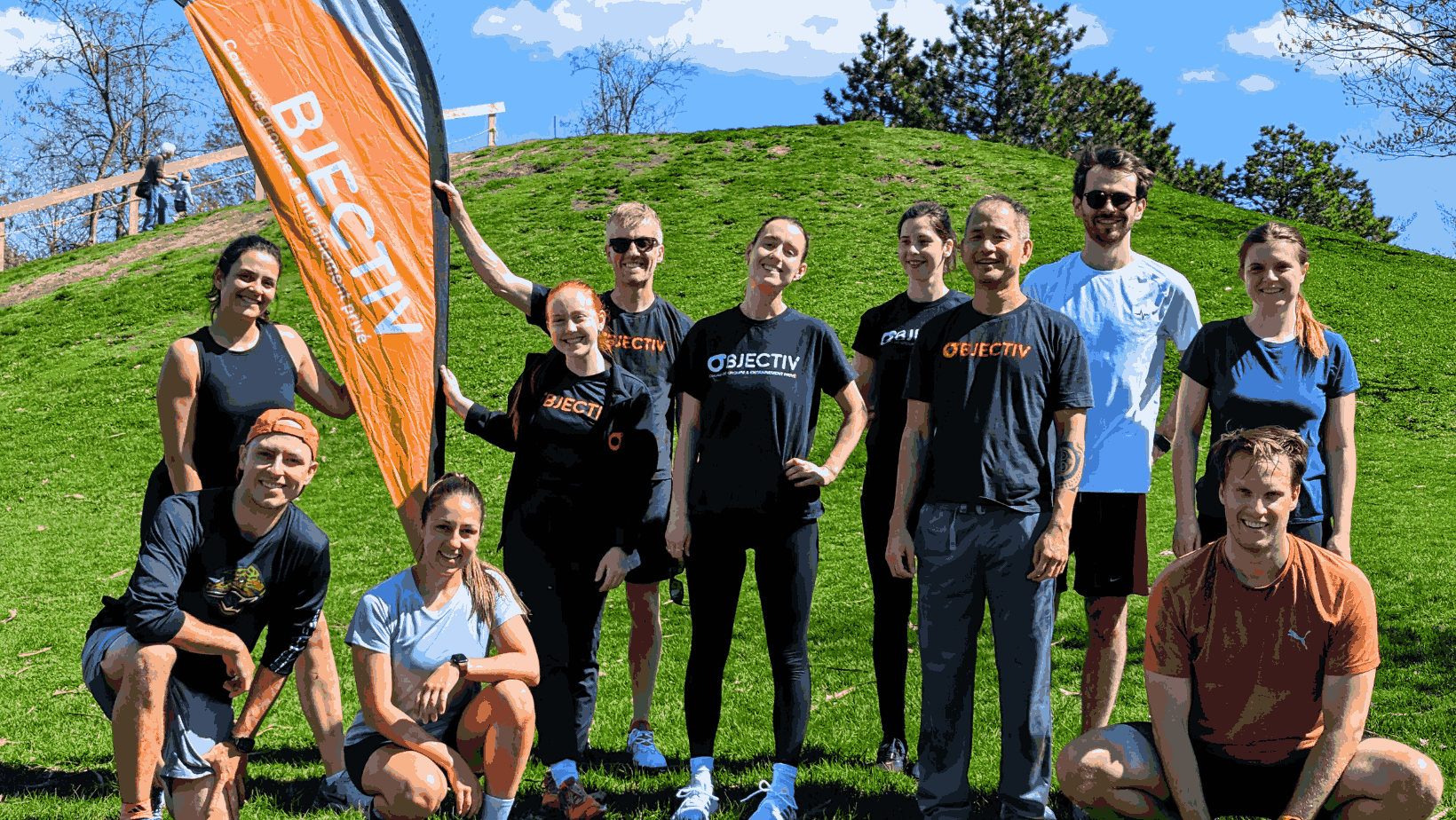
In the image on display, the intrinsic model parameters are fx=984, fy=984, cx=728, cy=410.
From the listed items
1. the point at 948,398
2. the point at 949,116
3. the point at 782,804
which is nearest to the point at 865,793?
the point at 782,804

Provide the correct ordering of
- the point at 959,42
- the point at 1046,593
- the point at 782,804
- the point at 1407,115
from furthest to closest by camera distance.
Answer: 1. the point at 959,42
2. the point at 1407,115
3. the point at 782,804
4. the point at 1046,593

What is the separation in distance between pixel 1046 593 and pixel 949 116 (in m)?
36.6

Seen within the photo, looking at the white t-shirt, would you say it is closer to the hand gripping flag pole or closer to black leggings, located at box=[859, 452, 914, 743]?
black leggings, located at box=[859, 452, 914, 743]

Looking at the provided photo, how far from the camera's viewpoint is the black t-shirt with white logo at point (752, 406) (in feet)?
12.4

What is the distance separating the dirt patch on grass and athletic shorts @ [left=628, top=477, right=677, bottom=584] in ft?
59.4

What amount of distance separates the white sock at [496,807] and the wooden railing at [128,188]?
66.0ft

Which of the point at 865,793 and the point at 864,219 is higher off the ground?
the point at 864,219

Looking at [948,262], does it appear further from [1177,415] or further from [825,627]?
[825,627]

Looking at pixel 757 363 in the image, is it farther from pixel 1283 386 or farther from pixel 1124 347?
pixel 1283 386

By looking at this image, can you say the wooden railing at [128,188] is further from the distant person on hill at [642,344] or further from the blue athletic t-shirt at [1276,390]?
the blue athletic t-shirt at [1276,390]

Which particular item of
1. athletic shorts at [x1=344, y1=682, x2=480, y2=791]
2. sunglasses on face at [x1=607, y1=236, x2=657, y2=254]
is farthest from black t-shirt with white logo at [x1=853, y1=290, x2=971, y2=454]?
athletic shorts at [x1=344, y1=682, x2=480, y2=791]

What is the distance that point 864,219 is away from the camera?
2036 cm

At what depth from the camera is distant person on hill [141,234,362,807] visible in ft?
12.6

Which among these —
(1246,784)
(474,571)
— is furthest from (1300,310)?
(474,571)
